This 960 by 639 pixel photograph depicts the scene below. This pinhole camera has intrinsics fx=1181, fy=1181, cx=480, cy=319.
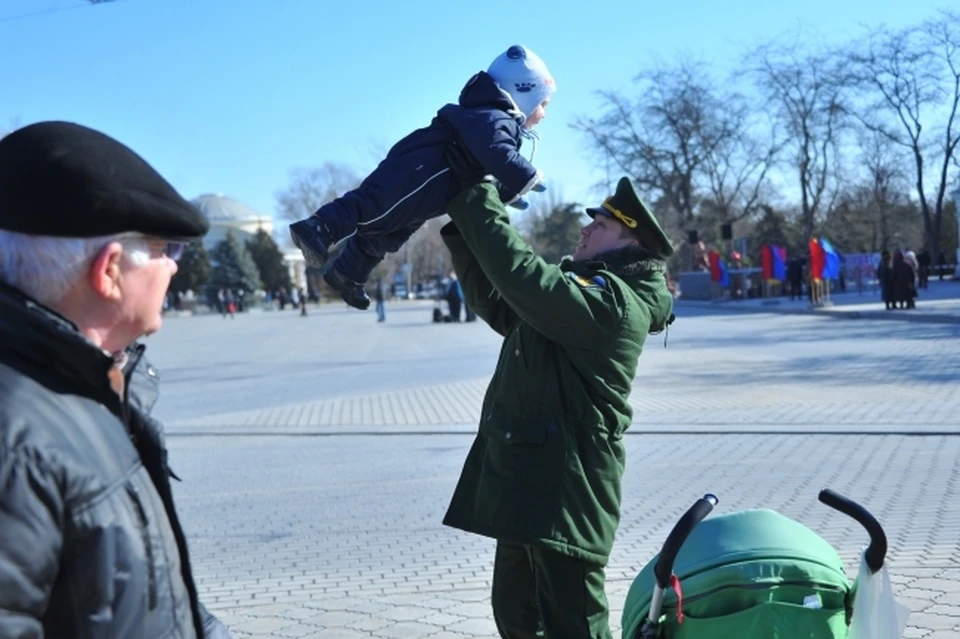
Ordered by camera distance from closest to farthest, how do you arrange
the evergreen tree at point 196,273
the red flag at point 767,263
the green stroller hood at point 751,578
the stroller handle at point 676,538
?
the stroller handle at point 676,538
the green stroller hood at point 751,578
the red flag at point 767,263
the evergreen tree at point 196,273

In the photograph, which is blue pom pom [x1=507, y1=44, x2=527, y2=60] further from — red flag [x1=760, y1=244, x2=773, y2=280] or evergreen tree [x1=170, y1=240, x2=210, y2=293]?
evergreen tree [x1=170, y1=240, x2=210, y2=293]

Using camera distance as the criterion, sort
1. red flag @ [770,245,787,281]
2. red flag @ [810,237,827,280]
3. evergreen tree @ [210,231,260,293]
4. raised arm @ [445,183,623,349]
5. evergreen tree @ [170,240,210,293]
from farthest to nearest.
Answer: evergreen tree @ [170,240,210,293]
evergreen tree @ [210,231,260,293]
red flag @ [770,245,787,281]
red flag @ [810,237,827,280]
raised arm @ [445,183,623,349]

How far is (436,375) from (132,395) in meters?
16.7

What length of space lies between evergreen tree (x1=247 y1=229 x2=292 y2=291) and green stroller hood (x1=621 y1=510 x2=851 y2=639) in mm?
105798

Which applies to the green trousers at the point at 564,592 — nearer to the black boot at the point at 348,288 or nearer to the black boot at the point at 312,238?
the black boot at the point at 348,288

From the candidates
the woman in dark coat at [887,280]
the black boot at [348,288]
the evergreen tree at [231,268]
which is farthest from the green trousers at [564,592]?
the evergreen tree at [231,268]

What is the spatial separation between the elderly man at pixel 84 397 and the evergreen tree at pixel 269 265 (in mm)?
106936

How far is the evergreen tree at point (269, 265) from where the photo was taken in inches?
4267

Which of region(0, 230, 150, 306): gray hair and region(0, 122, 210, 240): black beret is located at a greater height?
region(0, 122, 210, 240): black beret

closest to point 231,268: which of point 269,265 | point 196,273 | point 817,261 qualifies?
point 196,273

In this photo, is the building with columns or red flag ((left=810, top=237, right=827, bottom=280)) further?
the building with columns

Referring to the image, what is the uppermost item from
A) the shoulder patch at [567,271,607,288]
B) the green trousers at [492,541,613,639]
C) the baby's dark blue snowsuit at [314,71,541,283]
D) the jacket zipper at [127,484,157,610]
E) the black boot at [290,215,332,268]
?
the baby's dark blue snowsuit at [314,71,541,283]

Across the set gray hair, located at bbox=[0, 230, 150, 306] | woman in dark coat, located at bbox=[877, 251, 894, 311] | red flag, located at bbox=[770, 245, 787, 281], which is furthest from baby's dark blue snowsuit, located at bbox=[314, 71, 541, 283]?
red flag, located at bbox=[770, 245, 787, 281]

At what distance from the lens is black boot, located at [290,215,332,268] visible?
301 centimetres
